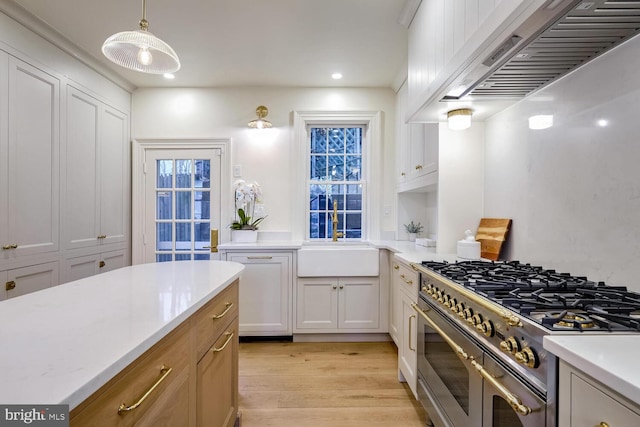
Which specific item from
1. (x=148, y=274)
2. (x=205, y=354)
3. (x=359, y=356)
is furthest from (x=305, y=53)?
(x=359, y=356)

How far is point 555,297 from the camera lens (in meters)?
1.01

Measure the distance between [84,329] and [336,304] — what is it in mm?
2261

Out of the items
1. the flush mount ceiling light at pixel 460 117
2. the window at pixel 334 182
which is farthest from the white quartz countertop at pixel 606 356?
the window at pixel 334 182

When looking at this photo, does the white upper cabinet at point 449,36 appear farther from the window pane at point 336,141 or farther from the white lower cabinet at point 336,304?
the white lower cabinet at point 336,304

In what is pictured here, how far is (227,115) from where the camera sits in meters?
3.31

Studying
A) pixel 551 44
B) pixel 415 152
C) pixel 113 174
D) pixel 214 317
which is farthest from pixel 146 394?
pixel 113 174

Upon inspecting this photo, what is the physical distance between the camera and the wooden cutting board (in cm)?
189

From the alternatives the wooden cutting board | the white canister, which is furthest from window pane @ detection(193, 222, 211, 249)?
the wooden cutting board

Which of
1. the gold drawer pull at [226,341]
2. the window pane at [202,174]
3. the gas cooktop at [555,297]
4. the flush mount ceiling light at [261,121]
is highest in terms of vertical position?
the flush mount ceiling light at [261,121]

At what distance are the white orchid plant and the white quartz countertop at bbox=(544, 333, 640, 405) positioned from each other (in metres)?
2.76

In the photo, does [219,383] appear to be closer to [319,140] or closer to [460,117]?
[460,117]

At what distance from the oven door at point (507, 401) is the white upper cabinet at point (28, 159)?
280 centimetres

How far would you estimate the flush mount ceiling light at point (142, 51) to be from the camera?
139 centimetres

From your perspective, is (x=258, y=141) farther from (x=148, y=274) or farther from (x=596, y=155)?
(x=596, y=155)
